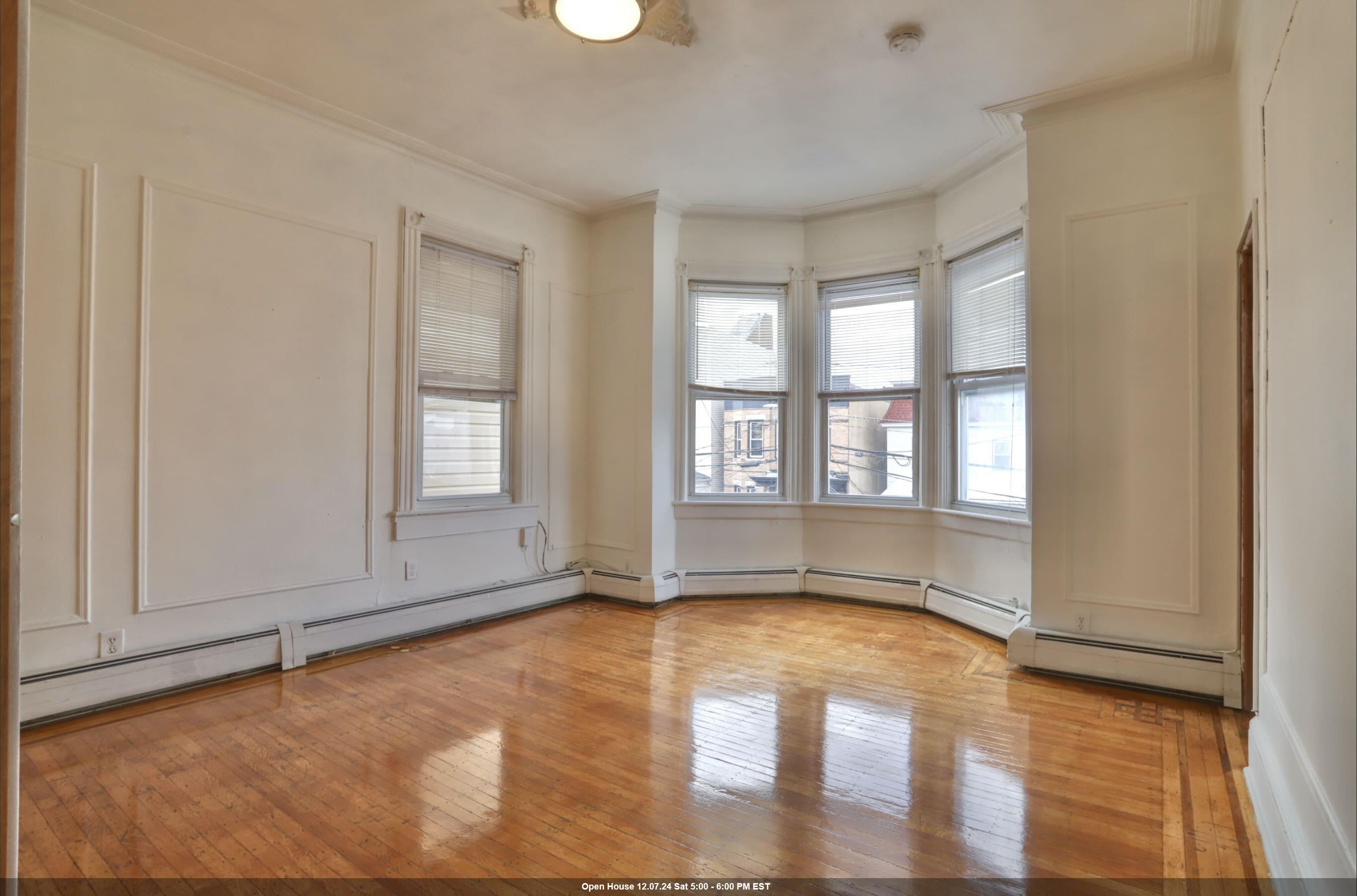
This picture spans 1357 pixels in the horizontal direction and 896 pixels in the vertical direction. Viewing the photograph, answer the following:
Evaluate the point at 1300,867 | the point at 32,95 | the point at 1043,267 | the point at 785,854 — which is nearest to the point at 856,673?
the point at 785,854

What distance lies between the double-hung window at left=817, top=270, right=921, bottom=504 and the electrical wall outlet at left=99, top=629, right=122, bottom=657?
4.57m

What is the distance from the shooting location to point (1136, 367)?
3592 millimetres

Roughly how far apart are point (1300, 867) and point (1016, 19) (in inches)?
129

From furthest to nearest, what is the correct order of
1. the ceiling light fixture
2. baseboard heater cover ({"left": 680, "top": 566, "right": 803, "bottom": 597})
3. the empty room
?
baseboard heater cover ({"left": 680, "top": 566, "right": 803, "bottom": 597}) → the ceiling light fixture → the empty room

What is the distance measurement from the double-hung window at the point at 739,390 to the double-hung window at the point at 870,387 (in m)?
0.36

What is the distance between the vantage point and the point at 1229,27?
122 inches

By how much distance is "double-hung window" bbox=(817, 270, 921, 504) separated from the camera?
5348 millimetres

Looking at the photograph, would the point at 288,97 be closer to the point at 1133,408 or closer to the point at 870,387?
the point at 870,387

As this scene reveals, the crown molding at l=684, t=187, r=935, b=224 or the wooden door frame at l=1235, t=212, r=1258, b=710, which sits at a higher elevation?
the crown molding at l=684, t=187, r=935, b=224

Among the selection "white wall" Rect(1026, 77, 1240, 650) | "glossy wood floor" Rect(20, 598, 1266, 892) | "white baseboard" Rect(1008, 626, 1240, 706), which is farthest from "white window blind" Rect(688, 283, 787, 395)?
"white baseboard" Rect(1008, 626, 1240, 706)

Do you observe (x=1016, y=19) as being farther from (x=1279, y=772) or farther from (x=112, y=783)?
(x=112, y=783)

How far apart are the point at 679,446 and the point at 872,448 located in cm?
154

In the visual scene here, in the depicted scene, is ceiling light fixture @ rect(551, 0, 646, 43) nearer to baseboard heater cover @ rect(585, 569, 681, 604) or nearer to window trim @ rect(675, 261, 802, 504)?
window trim @ rect(675, 261, 802, 504)

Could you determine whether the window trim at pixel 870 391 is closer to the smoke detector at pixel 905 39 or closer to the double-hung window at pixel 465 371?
the smoke detector at pixel 905 39
